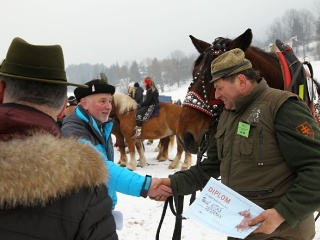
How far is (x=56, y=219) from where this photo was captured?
105 cm

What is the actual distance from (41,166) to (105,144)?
195 centimetres

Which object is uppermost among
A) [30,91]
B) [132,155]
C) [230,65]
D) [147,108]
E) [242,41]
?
[242,41]

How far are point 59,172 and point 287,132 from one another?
1308 millimetres

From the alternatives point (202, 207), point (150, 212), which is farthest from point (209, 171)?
point (150, 212)

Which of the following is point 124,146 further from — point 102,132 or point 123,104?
point 102,132

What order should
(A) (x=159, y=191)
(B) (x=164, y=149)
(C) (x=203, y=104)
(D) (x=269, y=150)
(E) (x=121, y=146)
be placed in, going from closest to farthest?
1. (D) (x=269, y=150)
2. (A) (x=159, y=191)
3. (C) (x=203, y=104)
4. (E) (x=121, y=146)
5. (B) (x=164, y=149)

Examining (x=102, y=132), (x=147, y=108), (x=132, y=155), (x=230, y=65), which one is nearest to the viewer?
(x=230, y=65)

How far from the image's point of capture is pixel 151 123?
8.82 metres

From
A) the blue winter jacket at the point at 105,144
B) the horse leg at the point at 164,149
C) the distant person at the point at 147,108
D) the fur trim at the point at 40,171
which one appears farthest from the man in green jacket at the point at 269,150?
the horse leg at the point at 164,149

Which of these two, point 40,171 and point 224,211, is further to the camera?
point 224,211

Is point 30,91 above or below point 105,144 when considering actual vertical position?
above

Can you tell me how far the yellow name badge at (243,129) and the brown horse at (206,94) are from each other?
0.68 metres

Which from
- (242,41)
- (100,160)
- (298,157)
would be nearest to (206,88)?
(242,41)

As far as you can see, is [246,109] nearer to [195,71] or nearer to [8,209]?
[195,71]
